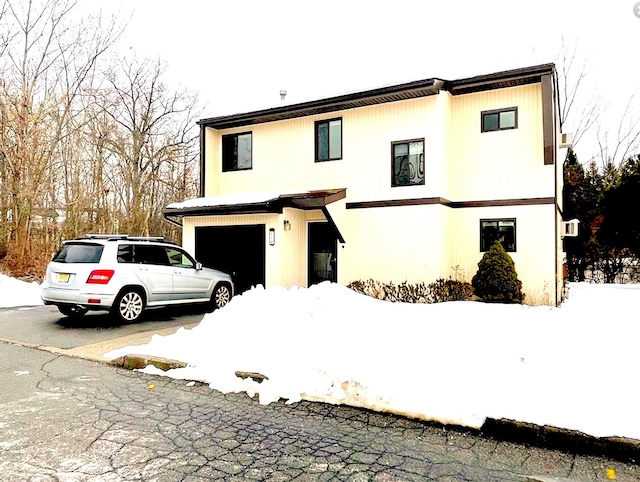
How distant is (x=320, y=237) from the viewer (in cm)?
1404

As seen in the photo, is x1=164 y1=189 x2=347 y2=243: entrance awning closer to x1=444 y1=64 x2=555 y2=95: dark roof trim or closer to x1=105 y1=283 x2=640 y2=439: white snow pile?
x1=444 y1=64 x2=555 y2=95: dark roof trim

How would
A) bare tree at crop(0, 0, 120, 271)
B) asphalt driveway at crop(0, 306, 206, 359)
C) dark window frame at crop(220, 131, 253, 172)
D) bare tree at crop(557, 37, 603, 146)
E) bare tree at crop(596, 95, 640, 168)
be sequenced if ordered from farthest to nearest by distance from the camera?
bare tree at crop(596, 95, 640, 168), bare tree at crop(557, 37, 603, 146), bare tree at crop(0, 0, 120, 271), dark window frame at crop(220, 131, 253, 172), asphalt driveway at crop(0, 306, 206, 359)

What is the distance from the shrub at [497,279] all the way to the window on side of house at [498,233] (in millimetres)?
507

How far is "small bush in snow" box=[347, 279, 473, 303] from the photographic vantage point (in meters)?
11.9

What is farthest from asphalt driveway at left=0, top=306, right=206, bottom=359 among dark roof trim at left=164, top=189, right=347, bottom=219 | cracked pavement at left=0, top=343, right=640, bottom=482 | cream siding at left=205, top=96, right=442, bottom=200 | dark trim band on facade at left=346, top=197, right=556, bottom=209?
dark trim band on facade at left=346, top=197, right=556, bottom=209

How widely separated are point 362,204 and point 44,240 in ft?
49.6

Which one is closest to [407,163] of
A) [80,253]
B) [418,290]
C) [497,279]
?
[418,290]

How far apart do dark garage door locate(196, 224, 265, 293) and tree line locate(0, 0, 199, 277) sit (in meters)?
8.92

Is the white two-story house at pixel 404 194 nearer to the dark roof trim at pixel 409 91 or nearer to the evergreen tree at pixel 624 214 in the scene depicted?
the dark roof trim at pixel 409 91

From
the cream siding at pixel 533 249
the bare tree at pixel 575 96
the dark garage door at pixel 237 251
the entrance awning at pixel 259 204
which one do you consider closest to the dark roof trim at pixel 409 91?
the entrance awning at pixel 259 204

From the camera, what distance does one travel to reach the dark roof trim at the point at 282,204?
12.2 metres

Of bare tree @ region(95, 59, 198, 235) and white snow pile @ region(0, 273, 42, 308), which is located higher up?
bare tree @ region(95, 59, 198, 235)

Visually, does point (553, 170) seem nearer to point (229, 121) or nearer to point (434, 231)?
point (434, 231)

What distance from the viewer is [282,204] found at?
12.6 m
